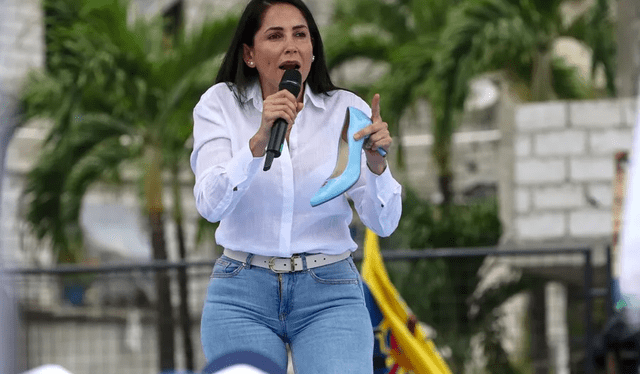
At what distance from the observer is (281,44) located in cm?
261

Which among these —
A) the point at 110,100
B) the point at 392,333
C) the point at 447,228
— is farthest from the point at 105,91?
the point at 392,333

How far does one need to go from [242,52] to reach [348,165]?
531 mm

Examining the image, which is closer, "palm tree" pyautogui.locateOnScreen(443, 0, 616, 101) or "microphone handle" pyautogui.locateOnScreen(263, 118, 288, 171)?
"microphone handle" pyautogui.locateOnScreen(263, 118, 288, 171)

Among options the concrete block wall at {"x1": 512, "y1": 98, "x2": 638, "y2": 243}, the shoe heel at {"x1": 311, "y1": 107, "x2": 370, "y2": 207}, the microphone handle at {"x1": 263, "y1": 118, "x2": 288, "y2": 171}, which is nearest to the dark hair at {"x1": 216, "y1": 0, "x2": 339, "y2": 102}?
the shoe heel at {"x1": 311, "y1": 107, "x2": 370, "y2": 207}

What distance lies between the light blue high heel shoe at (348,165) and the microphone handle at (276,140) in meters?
0.14

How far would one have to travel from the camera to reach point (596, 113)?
35.3ft

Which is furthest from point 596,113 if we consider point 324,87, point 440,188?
point 324,87

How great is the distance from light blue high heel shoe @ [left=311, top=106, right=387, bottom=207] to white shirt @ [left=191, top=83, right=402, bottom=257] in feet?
0.33

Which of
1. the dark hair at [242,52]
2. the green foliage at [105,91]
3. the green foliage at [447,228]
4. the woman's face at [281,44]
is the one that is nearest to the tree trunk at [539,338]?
the green foliage at [447,228]

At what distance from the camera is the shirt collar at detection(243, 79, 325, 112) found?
269 centimetres

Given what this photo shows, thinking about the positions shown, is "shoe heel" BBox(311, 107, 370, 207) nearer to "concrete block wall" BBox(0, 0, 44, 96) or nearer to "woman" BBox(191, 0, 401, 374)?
"woman" BBox(191, 0, 401, 374)

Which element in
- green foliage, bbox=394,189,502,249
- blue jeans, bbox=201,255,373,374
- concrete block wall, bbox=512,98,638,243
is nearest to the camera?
blue jeans, bbox=201,255,373,374

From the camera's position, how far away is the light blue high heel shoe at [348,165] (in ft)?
7.75

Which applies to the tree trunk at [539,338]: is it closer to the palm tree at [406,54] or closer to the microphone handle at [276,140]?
the palm tree at [406,54]
